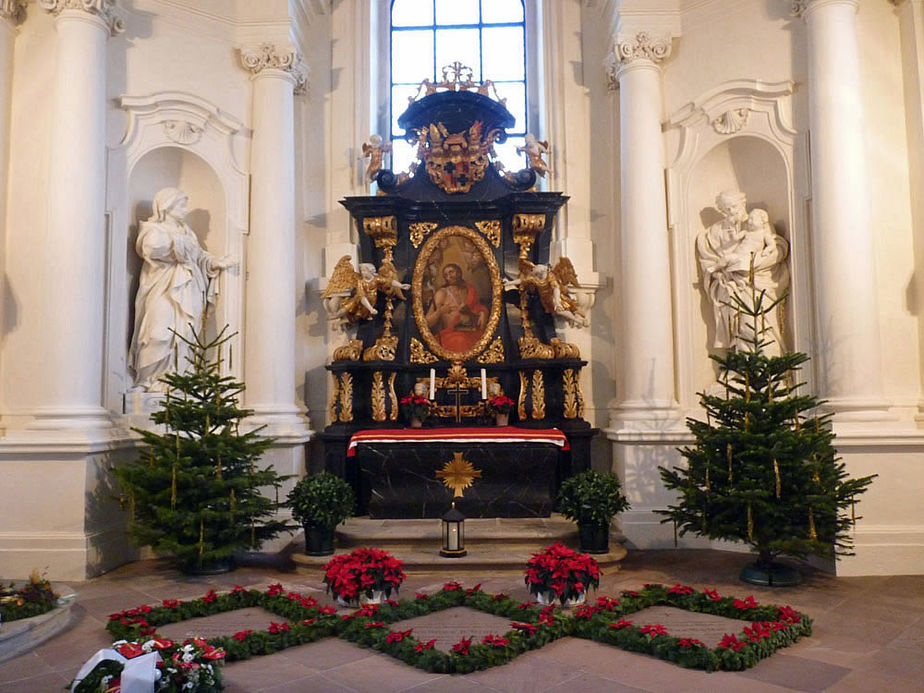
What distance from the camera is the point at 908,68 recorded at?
8.15m

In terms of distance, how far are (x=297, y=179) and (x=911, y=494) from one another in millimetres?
7651

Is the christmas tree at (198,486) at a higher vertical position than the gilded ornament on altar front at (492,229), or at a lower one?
lower

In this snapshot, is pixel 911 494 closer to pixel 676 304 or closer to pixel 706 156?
pixel 676 304

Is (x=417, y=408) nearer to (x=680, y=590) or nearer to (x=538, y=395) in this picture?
(x=538, y=395)

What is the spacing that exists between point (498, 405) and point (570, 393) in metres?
0.86

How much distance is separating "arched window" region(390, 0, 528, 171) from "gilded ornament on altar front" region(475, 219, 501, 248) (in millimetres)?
2049

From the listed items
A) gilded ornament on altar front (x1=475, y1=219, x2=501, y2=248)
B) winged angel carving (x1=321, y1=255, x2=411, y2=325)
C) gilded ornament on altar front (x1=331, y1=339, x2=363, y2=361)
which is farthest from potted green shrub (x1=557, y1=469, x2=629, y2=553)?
gilded ornament on altar front (x1=475, y1=219, x2=501, y2=248)

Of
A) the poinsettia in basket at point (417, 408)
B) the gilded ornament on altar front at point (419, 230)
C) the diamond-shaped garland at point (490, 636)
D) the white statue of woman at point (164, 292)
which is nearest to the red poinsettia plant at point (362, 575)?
the diamond-shaped garland at point (490, 636)

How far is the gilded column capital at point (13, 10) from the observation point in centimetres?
784

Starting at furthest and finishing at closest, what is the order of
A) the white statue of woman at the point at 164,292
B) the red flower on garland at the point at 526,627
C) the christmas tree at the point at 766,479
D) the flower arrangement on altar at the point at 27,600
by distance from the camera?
1. the white statue of woman at the point at 164,292
2. the christmas tree at the point at 766,479
3. the flower arrangement on altar at the point at 27,600
4. the red flower on garland at the point at 526,627

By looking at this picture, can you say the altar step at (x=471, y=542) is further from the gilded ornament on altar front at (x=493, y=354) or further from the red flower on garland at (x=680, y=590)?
the gilded ornament on altar front at (x=493, y=354)

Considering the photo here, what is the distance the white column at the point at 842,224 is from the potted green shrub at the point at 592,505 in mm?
2247

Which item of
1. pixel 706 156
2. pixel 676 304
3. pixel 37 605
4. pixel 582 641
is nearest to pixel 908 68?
pixel 706 156

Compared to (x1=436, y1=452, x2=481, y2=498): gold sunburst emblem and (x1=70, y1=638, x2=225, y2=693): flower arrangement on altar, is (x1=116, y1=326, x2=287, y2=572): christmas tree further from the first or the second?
(x1=70, y1=638, x2=225, y2=693): flower arrangement on altar
